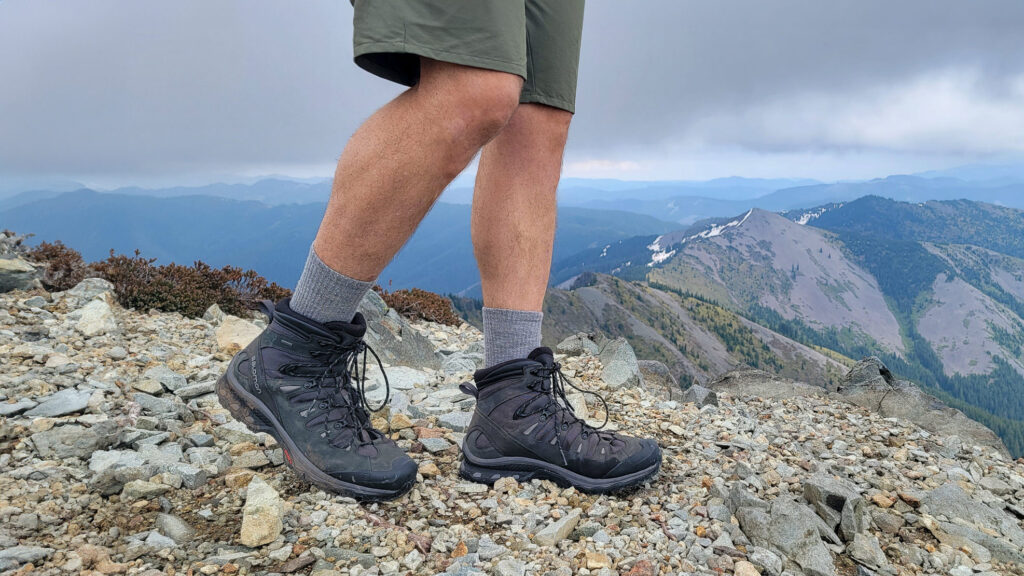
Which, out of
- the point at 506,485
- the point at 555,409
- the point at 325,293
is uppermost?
the point at 325,293

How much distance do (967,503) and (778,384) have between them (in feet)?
10.6

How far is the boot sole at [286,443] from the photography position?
7.78 ft

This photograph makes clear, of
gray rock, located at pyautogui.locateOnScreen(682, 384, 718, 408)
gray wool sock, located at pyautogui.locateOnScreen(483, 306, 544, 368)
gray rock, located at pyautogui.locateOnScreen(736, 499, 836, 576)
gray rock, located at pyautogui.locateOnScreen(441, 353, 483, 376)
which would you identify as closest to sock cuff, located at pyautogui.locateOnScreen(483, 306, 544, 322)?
gray wool sock, located at pyautogui.locateOnScreen(483, 306, 544, 368)

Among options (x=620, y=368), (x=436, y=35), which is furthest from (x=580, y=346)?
(x=436, y=35)

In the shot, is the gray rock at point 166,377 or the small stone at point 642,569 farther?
the gray rock at point 166,377

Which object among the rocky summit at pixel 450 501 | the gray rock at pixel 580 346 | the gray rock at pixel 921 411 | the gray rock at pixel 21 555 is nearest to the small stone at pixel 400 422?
the rocky summit at pixel 450 501

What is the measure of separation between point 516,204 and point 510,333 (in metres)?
0.62

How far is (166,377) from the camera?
156 inches

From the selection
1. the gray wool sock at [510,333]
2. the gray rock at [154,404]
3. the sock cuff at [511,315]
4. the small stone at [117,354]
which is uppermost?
the sock cuff at [511,315]

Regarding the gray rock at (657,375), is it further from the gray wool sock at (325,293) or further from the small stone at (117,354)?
the small stone at (117,354)

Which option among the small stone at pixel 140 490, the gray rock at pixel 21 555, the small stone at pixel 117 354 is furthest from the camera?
the small stone at pixel 117 354

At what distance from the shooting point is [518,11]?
205cm

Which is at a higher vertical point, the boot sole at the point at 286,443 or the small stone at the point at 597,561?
the boot sole at the point at 286,443

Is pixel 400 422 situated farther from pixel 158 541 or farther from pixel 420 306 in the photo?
pixel 420 306
